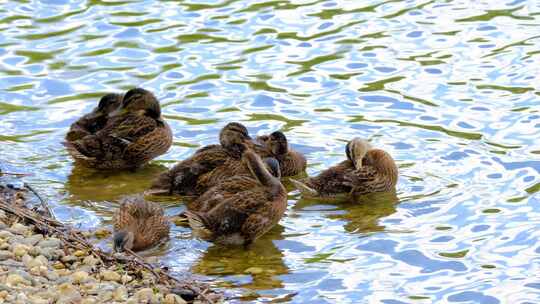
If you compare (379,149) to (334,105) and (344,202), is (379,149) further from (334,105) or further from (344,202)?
(334,105)

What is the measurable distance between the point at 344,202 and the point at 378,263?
1612 mm

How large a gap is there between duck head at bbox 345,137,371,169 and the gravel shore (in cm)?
274

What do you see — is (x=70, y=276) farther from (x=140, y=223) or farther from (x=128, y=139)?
(x=128, y=139)

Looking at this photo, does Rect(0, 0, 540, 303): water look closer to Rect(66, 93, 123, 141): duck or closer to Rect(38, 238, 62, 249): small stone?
Rect(66, 93, 123, 141): duck

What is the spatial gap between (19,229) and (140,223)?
1.00m

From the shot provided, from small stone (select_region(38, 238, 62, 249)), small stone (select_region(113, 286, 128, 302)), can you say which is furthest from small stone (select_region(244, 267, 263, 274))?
small stone (select_region(38, 238, 62, 249))

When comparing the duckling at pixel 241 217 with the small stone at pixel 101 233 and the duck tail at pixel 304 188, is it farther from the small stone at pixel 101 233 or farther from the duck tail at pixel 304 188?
the duck tail at pixel 304 188

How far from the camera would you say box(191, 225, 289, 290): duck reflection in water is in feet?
31.3

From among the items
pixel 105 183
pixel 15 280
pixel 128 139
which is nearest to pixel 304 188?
pixel 128 139

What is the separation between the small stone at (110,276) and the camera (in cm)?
888

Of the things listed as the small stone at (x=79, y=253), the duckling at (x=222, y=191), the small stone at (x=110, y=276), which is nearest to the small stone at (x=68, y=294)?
the small stone at (x=110, y=276)

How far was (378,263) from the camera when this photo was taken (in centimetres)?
981

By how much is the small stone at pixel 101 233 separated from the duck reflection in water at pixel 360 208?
5.88 ft

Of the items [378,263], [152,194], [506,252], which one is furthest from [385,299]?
[152,194]
